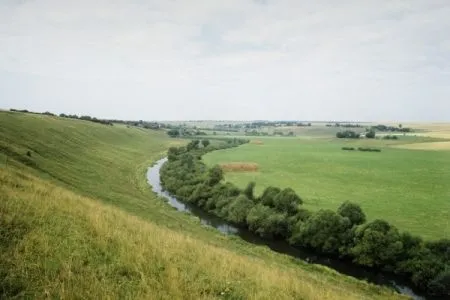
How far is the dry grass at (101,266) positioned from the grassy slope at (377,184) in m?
32.9

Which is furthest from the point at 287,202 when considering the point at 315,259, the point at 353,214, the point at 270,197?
the point at 315,259

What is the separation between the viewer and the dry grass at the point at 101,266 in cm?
819

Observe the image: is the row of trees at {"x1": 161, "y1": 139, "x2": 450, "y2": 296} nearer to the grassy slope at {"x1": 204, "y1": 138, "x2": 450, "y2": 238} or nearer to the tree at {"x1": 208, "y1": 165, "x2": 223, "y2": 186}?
the tree at {"x1": 208, "y1": 165, "x2": 223, "y2": 186}

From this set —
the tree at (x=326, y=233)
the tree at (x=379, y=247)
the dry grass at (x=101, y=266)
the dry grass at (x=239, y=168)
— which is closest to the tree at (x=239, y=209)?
the tree at (x=326, y=233)

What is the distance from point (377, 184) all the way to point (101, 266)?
6739cm

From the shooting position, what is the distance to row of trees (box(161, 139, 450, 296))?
2898 cm

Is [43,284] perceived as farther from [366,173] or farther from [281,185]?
[366,173]

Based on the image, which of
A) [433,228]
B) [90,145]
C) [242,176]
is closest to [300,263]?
[433,228]

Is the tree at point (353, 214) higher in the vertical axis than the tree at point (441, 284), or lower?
higher

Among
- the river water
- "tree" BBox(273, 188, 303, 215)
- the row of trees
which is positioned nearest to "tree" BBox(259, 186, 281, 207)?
the row of trees

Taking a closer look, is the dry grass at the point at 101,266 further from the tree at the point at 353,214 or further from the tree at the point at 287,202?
the tree at the point at 287,202

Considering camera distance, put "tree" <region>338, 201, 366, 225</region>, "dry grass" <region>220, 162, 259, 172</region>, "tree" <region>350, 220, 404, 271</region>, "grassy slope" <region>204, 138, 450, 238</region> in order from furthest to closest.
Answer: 1. "dry grass" <region>220, 162, 259, 172</region>
2. "grassy slope" <region>204, 138, 450, 238</region>
3. "tree" <region>338, 201, 366, 225</region>
4. "tree" <region>350, 220, 404, 271</region>

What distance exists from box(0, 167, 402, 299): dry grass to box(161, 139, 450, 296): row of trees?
2232 cm

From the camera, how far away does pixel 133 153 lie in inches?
4215
